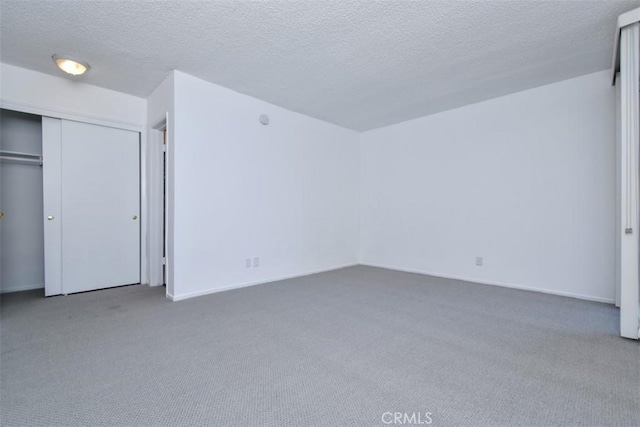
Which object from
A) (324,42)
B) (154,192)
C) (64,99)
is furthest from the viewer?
(154,192)

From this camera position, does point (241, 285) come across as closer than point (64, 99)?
No

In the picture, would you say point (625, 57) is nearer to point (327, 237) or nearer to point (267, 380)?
point (267, 380)

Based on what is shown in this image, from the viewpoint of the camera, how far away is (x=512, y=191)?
4.00 metres

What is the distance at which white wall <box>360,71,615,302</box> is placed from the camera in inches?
134

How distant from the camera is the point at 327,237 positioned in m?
5.29

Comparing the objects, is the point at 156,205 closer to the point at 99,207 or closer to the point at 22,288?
the point at 99,207

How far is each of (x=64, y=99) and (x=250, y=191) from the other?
247cm

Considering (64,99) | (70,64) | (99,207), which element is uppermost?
(70,64)

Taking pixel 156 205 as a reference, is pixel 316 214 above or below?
below

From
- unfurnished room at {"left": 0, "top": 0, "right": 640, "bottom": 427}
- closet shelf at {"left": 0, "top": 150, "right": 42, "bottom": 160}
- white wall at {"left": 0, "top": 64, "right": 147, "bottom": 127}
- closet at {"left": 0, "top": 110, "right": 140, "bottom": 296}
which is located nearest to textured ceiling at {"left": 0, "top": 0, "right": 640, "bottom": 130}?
unfurnished room at {"left": 0, "top": 0, "right": 640, "bottom": 427}

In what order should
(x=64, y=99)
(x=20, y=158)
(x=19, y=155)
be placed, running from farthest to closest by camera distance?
1. (x=19, y=155)
2. (x=20, y=158)
3. (x=64, y=99)

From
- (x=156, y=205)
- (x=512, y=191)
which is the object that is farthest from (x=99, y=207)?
(x=512, y=191)

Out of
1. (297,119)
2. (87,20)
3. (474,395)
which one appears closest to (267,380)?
(474,395)

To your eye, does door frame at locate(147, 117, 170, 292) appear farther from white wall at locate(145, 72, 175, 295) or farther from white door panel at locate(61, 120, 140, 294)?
white door panel at locate(61, 120, 140, 294)
